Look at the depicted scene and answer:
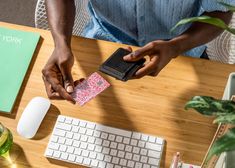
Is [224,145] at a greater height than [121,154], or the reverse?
[224,145]

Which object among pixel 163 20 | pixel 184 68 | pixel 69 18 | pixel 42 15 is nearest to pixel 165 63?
pixel 184 68

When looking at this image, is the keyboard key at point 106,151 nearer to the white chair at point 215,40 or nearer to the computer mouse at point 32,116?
the computer mouse at point 32,116

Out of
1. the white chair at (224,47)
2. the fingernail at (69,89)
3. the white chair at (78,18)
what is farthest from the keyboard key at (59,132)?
the white chair at (224,47)

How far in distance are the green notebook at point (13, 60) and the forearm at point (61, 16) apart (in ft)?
0.19

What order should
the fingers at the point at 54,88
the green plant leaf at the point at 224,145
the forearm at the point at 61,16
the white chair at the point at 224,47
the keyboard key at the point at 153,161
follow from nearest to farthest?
1. the green plant leaf at the point at 224,145
2. the keyboard key at the point at 153,161
3. the fingers at the point at 54,88
4. the forearm at the point at 61,16
5. the white chair at the point at 224,47

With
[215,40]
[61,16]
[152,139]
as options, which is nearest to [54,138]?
[152,139]

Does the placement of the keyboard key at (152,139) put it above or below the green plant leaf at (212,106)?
below

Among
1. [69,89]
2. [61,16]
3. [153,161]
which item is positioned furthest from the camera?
[61,16]

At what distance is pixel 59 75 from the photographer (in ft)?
3.30

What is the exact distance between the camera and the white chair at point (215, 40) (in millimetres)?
1246

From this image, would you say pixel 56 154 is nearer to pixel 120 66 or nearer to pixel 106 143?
pixel 106 143

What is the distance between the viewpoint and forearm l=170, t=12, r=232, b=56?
102 centimetres

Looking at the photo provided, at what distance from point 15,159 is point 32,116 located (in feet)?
0.35

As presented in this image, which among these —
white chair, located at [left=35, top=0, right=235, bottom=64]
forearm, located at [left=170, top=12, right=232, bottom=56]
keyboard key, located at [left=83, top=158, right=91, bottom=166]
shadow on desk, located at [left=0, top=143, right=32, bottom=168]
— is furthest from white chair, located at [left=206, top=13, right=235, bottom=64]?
shadow on desk, located at [left=0, top=143, right=32, bottom=168]
